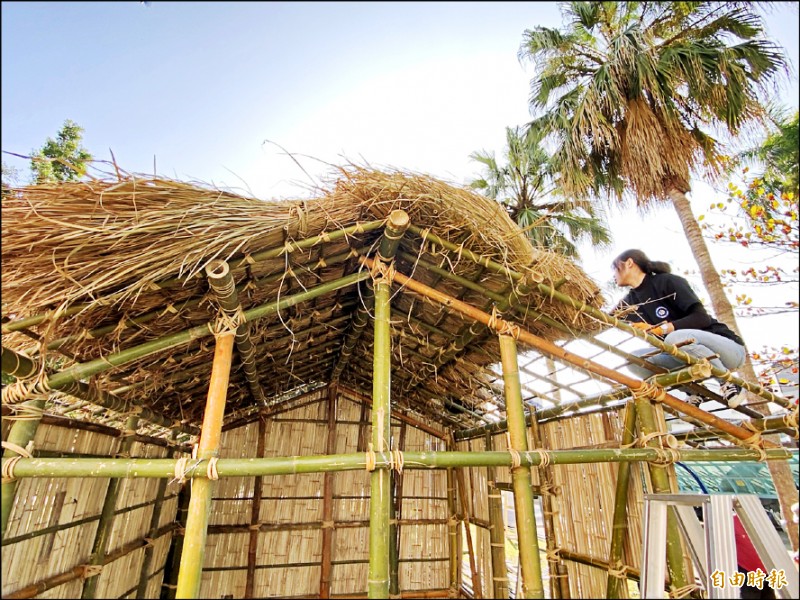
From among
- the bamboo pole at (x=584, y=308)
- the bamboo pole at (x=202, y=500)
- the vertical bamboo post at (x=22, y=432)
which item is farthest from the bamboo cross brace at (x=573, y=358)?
the vertical bamboo post at (x=22, y=432)

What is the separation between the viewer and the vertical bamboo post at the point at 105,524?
285 centimetres

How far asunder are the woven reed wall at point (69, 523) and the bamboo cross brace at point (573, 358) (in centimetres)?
230

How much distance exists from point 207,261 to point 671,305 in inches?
102

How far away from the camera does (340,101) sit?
4.33ft

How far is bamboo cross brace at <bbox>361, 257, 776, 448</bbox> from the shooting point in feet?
7.09

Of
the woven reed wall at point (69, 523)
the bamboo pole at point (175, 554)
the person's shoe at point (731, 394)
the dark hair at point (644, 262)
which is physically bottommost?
the bamboo pole at point (175, 554)

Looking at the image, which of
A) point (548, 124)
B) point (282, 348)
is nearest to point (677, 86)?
point (548, 124)

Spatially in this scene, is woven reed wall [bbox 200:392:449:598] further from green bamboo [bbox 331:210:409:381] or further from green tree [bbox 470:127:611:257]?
green tree [bbox 470:127:611:257]

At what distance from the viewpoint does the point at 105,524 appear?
2990mm

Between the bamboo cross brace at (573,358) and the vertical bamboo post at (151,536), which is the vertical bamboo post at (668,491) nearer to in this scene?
the bamboo cross brace at (573,358)

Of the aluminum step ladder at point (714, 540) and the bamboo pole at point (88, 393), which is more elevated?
the bamboo pole at point (88, 393)

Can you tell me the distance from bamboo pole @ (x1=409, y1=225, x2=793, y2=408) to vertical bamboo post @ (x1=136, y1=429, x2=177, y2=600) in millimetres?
4102

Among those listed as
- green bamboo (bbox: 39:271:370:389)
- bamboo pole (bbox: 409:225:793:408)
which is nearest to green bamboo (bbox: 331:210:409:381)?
bamboo pole (bbox: 409:225:793:408)

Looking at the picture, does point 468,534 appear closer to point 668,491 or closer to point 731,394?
point 668,491
